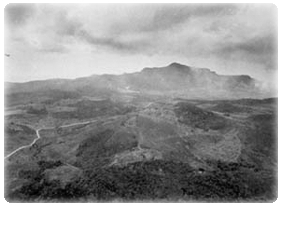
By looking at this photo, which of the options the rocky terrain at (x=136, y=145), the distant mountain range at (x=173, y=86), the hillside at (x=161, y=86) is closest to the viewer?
the rocky terrain at (x=136, y=145)

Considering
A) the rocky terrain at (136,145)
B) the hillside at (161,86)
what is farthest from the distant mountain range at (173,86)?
the rocky terrain at (136,145)

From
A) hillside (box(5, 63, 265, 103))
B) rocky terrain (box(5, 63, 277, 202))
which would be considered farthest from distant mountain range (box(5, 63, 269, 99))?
rocky terrain (box(5, 63, 277, 202))

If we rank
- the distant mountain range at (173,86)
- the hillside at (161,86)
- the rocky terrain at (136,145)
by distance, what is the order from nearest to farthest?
the rocky terrain at (136,145)
the hillside at (161,86)
the distant mountain range at (173,86)

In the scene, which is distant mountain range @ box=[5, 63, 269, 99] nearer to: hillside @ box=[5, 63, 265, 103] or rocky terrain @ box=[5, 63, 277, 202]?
hillside @ box=[5, 63, 265, 103]

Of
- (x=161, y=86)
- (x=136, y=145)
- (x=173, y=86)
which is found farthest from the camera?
(x=161, y=86)

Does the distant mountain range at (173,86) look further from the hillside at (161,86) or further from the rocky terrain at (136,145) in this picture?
the rocky terrain at (136,145)

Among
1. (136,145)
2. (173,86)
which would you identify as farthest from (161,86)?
(136,145)

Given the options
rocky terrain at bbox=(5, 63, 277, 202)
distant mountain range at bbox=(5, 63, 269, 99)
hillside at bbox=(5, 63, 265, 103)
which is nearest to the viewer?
rocky terrain at bbox=(5, 63, 277, 202)

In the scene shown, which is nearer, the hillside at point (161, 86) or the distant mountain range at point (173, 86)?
the hillside at point (161, 86)

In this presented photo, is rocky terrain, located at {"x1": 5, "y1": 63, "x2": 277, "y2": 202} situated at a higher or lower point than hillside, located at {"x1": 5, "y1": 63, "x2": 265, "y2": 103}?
lower

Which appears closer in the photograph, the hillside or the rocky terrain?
the rocky terrain

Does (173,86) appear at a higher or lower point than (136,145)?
higher

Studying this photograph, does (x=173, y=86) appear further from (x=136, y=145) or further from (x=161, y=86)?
(x=136, y=145)
